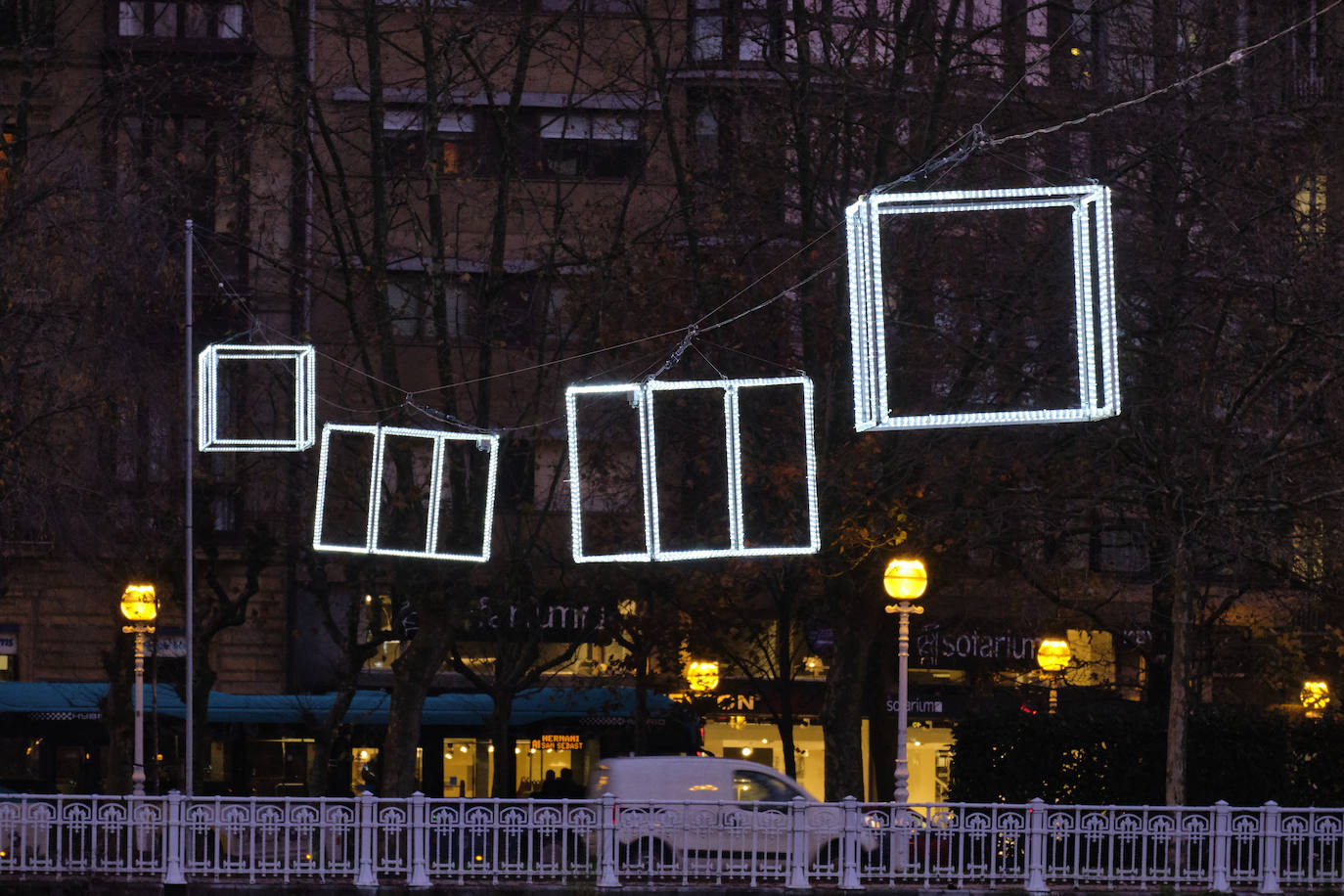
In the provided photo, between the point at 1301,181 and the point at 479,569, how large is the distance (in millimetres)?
15905

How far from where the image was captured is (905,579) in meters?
20.6

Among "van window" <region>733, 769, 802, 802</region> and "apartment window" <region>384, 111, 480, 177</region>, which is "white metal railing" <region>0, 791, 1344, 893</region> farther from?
"apartment window" <region>384, 111, 480, 177</region>

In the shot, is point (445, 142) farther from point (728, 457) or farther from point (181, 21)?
point (728, 457)

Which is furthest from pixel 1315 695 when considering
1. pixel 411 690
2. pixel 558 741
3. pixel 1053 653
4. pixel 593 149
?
pixel 593 149

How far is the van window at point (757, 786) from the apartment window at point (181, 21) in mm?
17428

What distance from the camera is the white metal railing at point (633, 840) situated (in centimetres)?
1831

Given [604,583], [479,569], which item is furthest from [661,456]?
[479,569]

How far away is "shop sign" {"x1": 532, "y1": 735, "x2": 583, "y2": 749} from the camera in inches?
1310

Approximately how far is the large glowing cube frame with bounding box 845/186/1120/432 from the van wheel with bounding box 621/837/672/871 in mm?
8465

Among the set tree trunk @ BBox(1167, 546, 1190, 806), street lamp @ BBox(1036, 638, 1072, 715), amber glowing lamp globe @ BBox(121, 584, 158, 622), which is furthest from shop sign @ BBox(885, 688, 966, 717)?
amber glowing lamp globe @ BBox(121, 584, 158, 622)

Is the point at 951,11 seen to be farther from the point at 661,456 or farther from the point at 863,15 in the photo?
the point at 661,456

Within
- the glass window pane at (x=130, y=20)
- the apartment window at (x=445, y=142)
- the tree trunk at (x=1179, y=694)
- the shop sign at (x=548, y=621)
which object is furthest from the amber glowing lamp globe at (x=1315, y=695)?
the glass window pane at (x=130, y=20)

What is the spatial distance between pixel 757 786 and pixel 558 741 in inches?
489

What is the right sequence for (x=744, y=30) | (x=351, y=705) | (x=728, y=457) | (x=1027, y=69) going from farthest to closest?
(x=351, y=705) < (x=744, y=30) < (x=1027, y=69) < (x=728, y=457)
